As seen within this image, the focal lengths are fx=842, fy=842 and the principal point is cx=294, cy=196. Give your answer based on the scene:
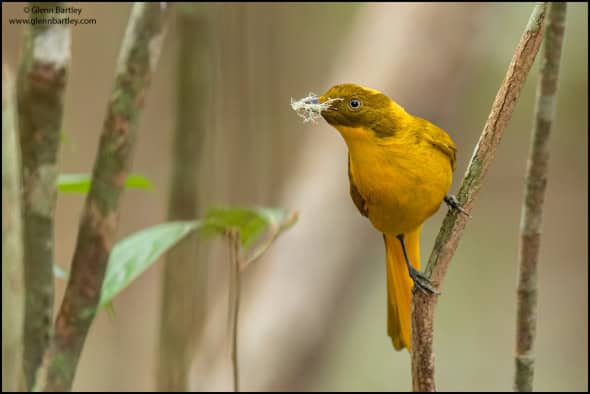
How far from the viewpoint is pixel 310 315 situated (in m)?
3.36

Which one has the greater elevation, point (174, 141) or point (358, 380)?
point (174, 141)

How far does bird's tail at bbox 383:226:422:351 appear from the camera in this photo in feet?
5.81

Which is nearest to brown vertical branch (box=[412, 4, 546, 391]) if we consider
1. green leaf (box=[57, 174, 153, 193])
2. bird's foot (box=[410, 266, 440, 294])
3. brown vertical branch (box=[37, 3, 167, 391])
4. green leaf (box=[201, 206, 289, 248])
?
bird's foot (box=[410, 266, 440, 294])

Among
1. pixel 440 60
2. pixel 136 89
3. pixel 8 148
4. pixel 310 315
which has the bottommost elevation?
pixel 310 315

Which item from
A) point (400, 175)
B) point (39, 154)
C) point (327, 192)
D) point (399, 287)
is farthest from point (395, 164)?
point (327, 192)

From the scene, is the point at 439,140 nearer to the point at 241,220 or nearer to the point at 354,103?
the point at 354,103

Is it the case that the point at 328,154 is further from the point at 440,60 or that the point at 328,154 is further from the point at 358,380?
the point at 358,380

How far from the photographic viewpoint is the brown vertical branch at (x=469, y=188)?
4.28 feet

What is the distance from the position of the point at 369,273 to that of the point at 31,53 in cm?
256

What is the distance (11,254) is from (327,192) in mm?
2382

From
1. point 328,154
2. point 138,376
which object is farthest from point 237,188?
point 138,376

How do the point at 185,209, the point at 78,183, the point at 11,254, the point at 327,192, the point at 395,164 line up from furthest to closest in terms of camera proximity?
the point at 327,192
the point at 185,209
the point at 78,183
the point at 395,164
the point at 11,254

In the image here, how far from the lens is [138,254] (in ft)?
5.68

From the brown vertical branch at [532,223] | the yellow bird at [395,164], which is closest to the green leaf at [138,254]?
the yellow bird at [395,164]
